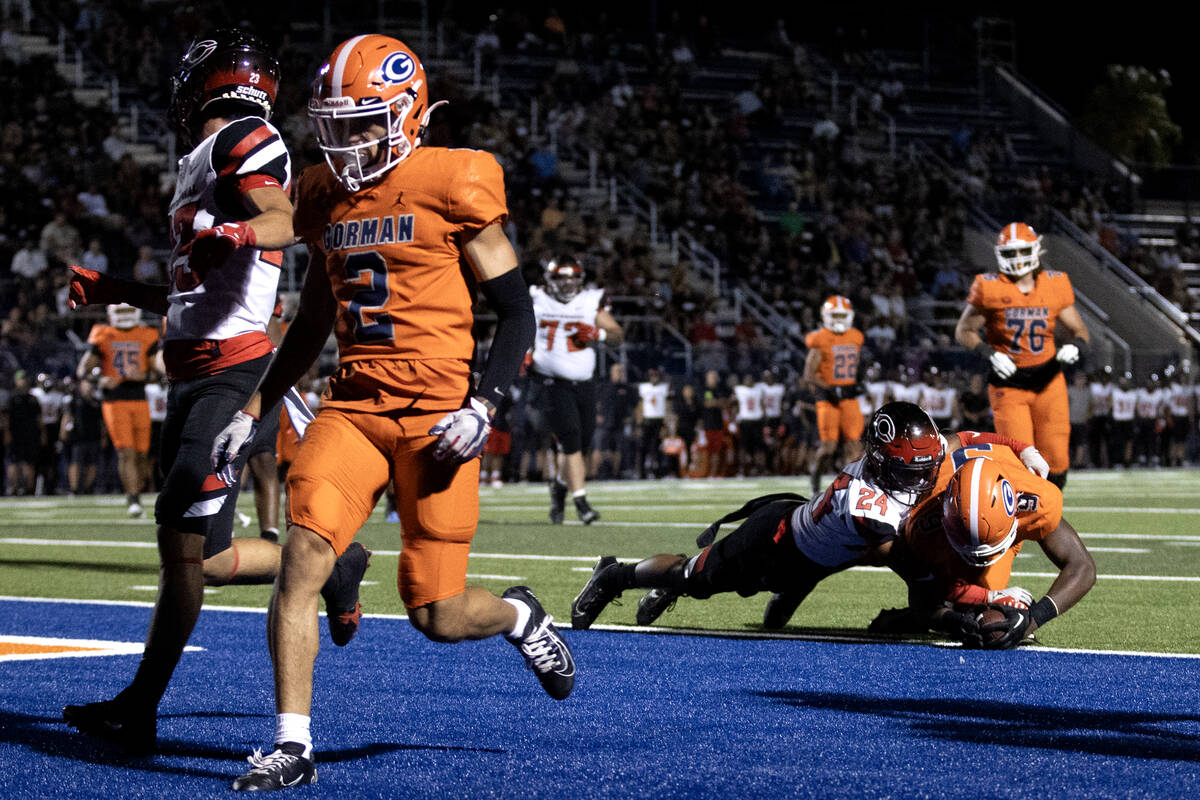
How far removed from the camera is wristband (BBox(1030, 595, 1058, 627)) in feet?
21.0

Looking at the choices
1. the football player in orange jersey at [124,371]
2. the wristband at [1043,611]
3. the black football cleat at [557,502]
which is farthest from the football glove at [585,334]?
the wristband at [1043,611]

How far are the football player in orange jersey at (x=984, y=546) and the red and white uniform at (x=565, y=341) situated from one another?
714cm

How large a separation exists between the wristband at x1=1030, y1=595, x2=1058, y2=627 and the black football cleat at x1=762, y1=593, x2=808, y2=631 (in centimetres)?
96

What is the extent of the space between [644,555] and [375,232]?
20.3 feet

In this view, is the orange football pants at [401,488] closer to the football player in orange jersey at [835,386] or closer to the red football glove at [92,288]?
the red football glove at [92,288]

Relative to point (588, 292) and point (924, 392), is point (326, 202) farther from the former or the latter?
point (924, 392)

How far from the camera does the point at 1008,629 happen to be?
6273mm

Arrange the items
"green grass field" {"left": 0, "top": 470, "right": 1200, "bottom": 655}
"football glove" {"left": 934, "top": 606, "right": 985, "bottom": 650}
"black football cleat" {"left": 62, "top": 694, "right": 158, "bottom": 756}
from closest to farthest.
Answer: "black football cleat" {"left": 62, "top": 694, "right": 158, "bottom": 756} < "football glove" {"left": 934, "top": 606, "right": 985, "bottom": 650} < "green grass field" {"left": 0, "top": 470, "right": 1200, "bottom": 655}

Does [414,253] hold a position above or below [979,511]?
above

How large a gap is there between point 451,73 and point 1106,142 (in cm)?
1899

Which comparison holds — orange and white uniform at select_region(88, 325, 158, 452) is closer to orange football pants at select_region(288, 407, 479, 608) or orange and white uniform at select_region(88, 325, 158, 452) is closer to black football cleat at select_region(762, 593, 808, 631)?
black football cleat at select_region(762, 593, 808, 631)

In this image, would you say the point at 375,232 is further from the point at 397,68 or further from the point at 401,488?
the point at 401,488

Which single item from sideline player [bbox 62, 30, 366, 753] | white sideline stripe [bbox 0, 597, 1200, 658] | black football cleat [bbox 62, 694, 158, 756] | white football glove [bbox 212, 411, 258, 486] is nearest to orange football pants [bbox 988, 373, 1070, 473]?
white sideline stripe [bbox 0, 597, 1200, 658]

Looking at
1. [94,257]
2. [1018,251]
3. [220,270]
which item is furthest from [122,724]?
[94,257]
